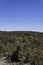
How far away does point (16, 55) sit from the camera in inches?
845

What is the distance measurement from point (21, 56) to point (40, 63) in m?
4.25

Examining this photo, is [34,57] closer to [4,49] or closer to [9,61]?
[9,61]

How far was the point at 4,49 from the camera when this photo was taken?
27.0 meters

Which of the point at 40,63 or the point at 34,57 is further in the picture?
the point at 34,57

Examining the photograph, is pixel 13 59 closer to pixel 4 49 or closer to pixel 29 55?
pixel 29 55

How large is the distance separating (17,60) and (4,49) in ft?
22.3

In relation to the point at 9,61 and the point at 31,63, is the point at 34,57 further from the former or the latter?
the point at 9,61

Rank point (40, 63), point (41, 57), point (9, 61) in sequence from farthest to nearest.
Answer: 1. point (9, 61)
2. point (41, 57)
3. point (40, 63)

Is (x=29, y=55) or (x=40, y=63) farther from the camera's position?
(x=29, y=55)

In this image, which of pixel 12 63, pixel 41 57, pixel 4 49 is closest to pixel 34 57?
pixel 41 57

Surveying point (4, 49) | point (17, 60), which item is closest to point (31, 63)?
point (17, 60)

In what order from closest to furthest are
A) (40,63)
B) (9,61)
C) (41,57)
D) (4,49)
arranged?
(40,63), (41,57), (9,61), (4,49)

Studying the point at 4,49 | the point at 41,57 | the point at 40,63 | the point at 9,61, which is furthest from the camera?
the point at 4,49

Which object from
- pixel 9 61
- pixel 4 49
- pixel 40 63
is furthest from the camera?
pixel 4 49
